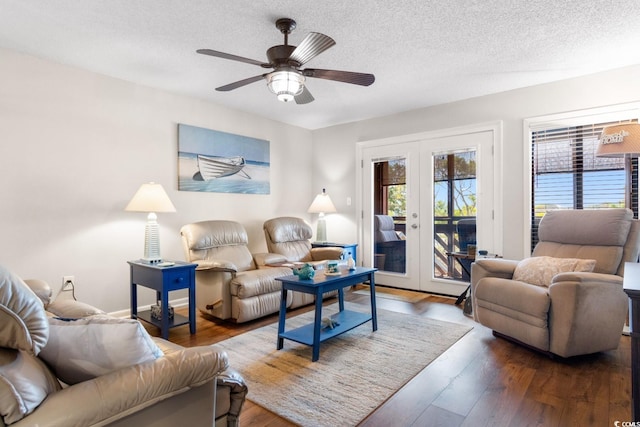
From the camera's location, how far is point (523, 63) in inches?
127

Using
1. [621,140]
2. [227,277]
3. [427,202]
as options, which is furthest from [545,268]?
[227,277]

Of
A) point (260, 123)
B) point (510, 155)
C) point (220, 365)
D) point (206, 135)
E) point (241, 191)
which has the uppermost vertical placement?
point (260, 123)

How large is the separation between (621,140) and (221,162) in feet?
12.8

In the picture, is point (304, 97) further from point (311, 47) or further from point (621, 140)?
point (621, 140)

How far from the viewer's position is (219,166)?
4406mm

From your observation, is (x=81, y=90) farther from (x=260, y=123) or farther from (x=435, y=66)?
(x=435, y=66)

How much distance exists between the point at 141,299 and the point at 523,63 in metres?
4.40

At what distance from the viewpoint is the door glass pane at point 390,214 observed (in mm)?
4859

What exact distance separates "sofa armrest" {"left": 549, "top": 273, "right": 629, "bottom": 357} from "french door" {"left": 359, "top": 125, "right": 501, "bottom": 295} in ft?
5.24

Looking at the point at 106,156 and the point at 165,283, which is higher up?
the point at 106,156

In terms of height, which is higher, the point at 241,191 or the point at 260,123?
the point at 260,123

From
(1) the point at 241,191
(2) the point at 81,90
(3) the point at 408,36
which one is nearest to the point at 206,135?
(1) the point at 241,191

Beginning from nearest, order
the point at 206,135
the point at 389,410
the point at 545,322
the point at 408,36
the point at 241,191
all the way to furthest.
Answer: the point at 389,410 → the point at 545,322 → the point at 408,36 → the point at 206,135 → the point at 241,191

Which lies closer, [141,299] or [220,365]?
[220,365]
